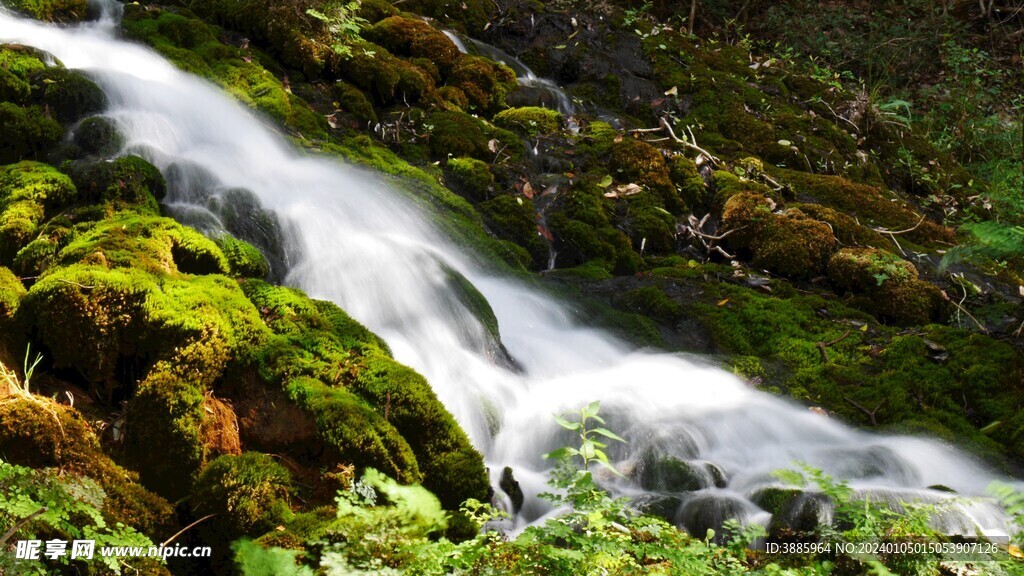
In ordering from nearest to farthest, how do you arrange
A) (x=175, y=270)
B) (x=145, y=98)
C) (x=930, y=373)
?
(x=175, y=270), (x=930, y=373), (x=145, y=98)

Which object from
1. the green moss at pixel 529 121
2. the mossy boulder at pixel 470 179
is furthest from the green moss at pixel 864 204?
the mossy boulder at pixel 470 179

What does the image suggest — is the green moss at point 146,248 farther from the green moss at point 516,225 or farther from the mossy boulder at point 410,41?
the mossy boulder at point 410,41

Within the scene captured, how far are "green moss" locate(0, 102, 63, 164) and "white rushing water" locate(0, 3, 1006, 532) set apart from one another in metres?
0.57

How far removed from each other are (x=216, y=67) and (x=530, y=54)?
507cm

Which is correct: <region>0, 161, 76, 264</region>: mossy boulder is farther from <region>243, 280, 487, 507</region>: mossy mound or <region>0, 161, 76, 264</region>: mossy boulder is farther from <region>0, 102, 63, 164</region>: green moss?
<region>243, 280, 487, 507</region>: mossy mound

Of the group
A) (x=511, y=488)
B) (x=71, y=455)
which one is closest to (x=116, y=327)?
(x=71, y=455)

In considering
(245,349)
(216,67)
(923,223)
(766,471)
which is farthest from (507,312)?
(923,223)

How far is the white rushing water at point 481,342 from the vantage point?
441cm

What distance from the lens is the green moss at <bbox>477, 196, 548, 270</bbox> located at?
23.3 ft

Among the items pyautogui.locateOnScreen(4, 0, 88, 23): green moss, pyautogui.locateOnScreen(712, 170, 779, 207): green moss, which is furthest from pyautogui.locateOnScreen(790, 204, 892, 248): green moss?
pyautogui.locateOnScreen(4, 0, 88, 23): green moss

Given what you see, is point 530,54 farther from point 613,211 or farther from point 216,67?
point 216,67

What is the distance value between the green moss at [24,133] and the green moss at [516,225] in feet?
12.0

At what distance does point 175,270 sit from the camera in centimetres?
392

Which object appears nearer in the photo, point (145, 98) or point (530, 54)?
point (145, 98)
